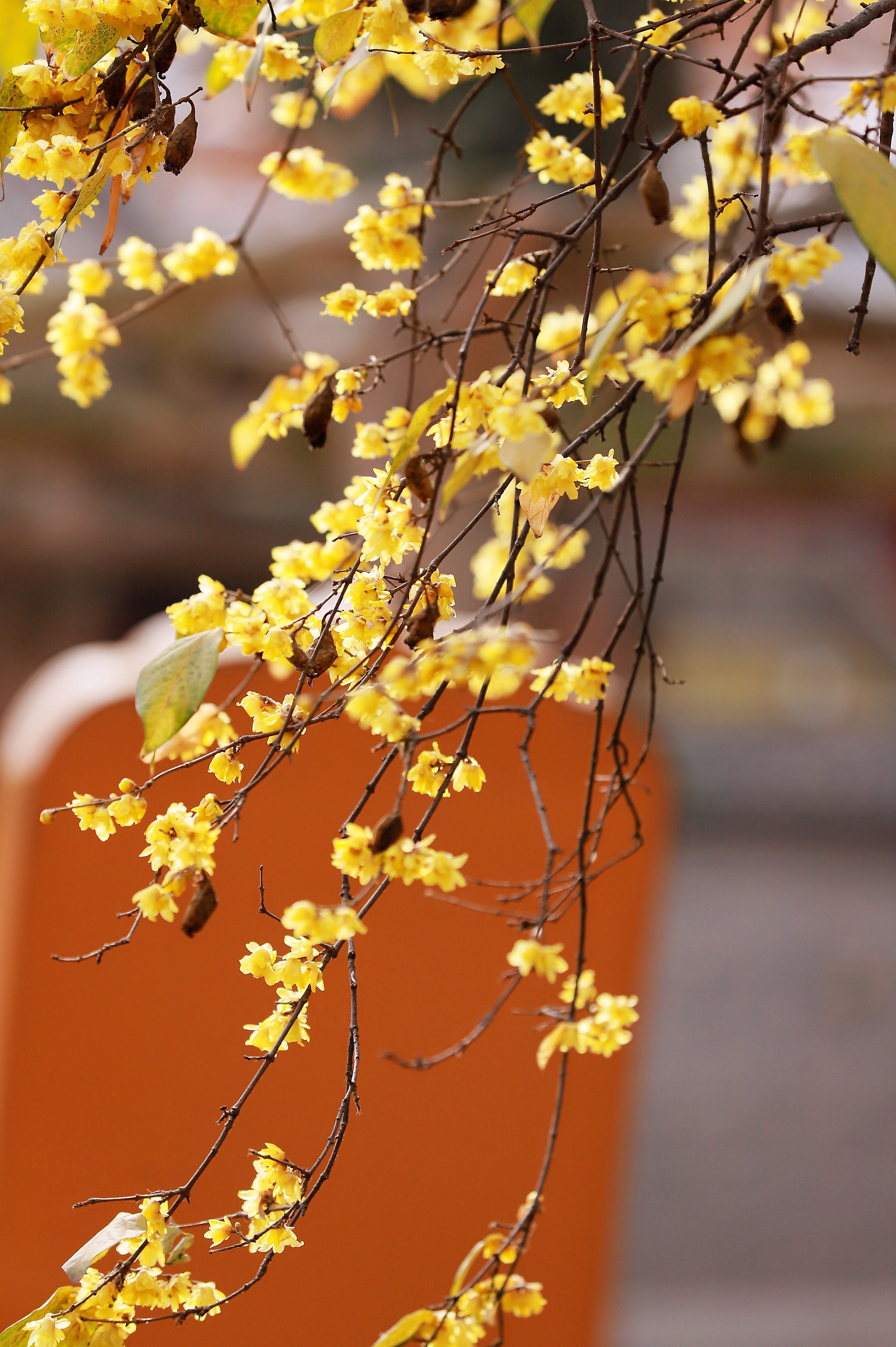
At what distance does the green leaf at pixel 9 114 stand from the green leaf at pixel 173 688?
0.23 metres

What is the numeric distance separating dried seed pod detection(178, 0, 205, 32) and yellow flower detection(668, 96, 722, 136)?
0.21 metres

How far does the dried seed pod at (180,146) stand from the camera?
0.48 meters

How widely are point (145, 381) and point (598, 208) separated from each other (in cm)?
285

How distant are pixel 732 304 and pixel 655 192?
0.77 ft

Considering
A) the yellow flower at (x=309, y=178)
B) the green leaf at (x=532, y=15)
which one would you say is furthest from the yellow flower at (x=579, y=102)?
the yellow flower at (x=309, y=178)

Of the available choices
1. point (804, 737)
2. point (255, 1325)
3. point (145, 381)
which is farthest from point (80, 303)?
point (804, 737)

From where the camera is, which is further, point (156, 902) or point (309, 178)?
point (309, 178)

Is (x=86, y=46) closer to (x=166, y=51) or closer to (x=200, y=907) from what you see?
(x=166, y=51)

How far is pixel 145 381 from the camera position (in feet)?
10.2

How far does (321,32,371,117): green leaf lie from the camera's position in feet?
1.61

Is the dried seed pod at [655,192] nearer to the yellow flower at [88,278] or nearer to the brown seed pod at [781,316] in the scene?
the brown seed pod at [781,316]

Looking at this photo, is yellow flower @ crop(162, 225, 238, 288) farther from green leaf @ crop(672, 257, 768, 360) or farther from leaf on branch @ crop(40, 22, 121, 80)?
green leaf @ crop(672, 257, 768, 360)

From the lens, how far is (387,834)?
1.36 ft

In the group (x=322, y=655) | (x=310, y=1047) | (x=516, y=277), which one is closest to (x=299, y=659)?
(x=322, y=655)
